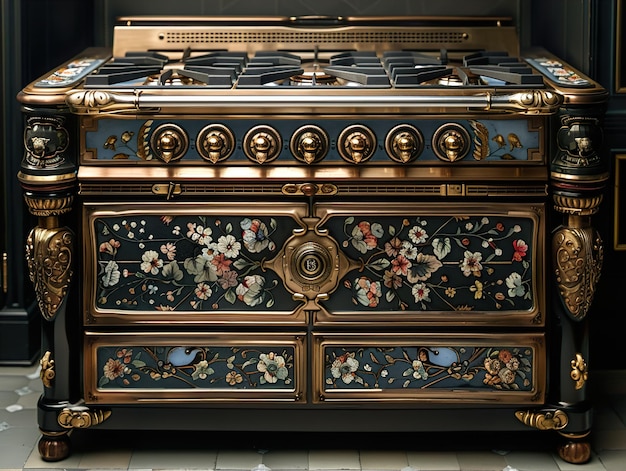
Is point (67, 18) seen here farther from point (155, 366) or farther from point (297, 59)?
point (155, 366)

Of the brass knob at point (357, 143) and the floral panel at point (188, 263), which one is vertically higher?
the brass knob at point (357, 143)

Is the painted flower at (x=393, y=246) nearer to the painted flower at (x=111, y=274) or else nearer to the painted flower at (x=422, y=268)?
the painted flower at (x=422, y=268)

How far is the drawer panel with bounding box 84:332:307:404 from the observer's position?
3.16 meters

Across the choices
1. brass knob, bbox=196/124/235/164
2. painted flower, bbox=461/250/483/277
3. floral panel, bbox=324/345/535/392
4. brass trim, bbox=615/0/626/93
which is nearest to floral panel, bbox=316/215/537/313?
painted flower, bbox=461/250/483/277

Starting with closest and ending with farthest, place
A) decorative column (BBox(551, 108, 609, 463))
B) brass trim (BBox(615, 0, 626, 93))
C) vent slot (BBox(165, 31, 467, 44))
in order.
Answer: decorative column (BBox(551, 108, 609, 463)), brass trim (BBox(615, 0, 626, 93)), vent slot (BBox(165, 31, 467, 44))

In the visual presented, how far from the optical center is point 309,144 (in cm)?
304

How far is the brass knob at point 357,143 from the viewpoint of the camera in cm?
304

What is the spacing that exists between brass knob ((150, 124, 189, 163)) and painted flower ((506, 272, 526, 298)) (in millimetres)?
946

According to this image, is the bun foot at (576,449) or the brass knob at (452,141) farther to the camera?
the bun foot at (576,449)

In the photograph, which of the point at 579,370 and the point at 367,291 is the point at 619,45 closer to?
the point at 579,370

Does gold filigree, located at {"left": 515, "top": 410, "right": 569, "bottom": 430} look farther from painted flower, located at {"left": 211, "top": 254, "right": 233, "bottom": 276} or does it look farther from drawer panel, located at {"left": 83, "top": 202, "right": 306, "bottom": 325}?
painted flower, located at {"left": 211, "top": 254, "right": 233, "bottom": 276}

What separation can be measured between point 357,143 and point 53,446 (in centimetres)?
119

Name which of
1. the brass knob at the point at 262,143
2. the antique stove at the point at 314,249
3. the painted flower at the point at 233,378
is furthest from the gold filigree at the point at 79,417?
the brass knob at the point at 262,143

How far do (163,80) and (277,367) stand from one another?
85 centimetres
